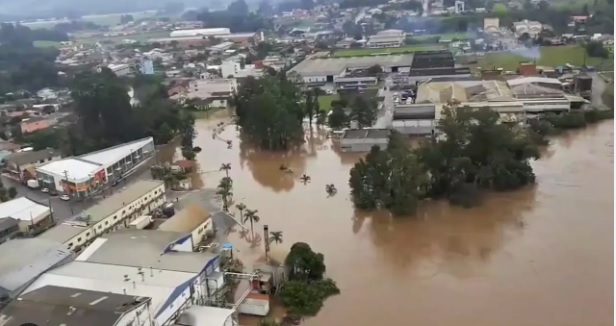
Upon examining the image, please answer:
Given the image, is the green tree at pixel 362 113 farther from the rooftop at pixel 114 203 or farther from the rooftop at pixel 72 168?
the rooftop at pixel 72 168

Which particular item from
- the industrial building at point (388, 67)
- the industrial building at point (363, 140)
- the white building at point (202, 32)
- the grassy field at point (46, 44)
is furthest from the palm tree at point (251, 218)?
the grassy field at point (46, 44)

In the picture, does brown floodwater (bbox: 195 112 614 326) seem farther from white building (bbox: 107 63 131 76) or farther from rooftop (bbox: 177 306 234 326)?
white building (bbox: 107 63 131 76)

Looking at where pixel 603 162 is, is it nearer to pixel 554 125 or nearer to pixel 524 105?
pixel 554 125

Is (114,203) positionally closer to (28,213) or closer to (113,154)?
(28,213)

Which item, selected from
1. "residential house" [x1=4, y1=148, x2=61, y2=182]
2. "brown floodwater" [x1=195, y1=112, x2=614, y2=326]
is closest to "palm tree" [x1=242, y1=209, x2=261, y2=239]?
"brown floodwater" [x1=195, y1=112, x2=614, y2=326]

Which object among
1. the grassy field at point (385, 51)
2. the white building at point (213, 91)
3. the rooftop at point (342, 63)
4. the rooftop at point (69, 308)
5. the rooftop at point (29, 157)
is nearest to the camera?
the rooftop at point (69, 308)

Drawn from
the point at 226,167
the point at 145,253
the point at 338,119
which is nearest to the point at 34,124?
the point at 226,167
